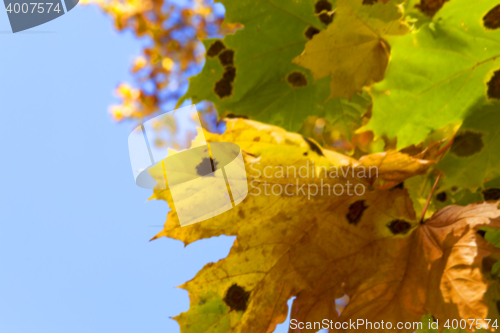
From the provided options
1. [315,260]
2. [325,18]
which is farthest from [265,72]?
[315,260]

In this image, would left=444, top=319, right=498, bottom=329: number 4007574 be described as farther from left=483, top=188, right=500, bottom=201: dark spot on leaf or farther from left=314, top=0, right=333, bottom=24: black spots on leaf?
left=314, top=0, right=333, bottom=24: black spots on leaf

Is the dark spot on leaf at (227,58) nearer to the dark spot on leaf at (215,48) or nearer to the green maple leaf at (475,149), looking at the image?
the dark spot on leaf at (215,48)

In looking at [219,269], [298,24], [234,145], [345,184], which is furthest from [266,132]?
[298,24]

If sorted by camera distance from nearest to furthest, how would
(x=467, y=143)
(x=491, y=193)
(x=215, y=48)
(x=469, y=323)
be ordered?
(x=469, y=323) → (x=467, y=143) → (x=491, y=193) → (x=215, y=48)

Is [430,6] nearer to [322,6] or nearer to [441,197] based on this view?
[322,6]

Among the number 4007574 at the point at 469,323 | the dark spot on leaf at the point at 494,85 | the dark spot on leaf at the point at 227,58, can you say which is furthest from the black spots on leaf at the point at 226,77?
the number 4007574 at the point at 469,323

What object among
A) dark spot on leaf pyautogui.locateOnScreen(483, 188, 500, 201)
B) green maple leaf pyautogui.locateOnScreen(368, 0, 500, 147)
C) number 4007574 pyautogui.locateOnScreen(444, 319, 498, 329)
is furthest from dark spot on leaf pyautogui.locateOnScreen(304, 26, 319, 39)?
number 4007574 pyautogui.locateOnScreen(444, 319, 498, 329)
